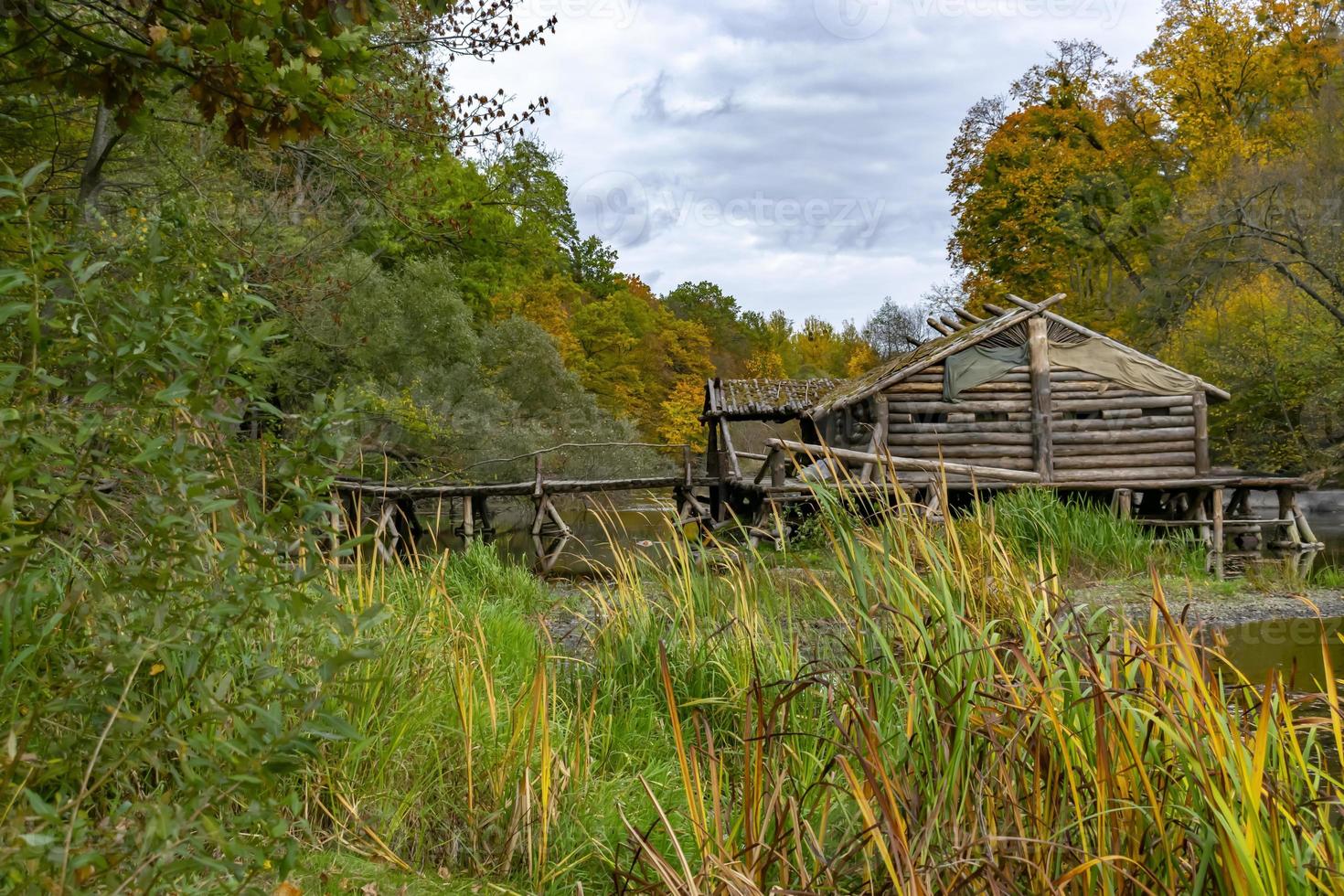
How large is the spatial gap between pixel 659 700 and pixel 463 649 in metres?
1.26

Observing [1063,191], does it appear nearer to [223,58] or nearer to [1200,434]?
[1200,434]

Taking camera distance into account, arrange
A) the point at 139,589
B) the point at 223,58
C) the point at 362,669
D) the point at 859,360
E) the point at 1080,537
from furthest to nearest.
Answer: the point at 859,360 → the point at 1080,537 → the point at 362,669 → the point at 223,58 → the point at 139,589

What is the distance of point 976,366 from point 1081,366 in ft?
5.99

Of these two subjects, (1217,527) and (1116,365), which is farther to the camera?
(1116,365)

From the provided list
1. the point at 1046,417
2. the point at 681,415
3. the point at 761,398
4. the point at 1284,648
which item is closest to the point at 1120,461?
the point at 1046,417

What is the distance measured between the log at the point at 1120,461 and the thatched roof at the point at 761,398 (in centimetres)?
495

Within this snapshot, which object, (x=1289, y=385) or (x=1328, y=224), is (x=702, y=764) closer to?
(x=1328, y=224)

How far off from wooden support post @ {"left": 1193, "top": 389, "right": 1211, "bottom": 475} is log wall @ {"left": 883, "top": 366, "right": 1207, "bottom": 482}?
0.14 ft

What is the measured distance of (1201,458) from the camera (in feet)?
54.6

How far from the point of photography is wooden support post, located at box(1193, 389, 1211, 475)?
54.5 ft

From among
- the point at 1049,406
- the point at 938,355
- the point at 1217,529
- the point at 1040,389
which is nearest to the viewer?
the point at 1217,529

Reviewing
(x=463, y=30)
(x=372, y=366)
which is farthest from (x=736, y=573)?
(x=372, y=366)

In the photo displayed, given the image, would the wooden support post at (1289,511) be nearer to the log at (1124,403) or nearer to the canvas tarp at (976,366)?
the log at (1124,403)

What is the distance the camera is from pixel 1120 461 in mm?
16781
